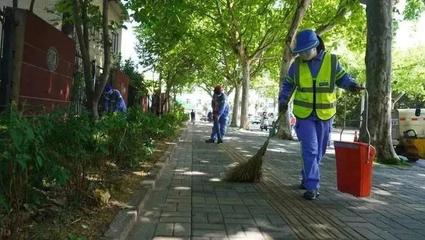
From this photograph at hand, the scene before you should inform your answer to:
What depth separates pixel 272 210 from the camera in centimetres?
656

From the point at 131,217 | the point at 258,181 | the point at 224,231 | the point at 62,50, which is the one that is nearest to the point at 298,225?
the point at 224,231

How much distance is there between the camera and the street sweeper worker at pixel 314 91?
24.5 feet

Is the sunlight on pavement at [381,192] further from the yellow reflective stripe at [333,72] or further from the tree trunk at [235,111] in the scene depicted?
the tree trunk at [235,111]

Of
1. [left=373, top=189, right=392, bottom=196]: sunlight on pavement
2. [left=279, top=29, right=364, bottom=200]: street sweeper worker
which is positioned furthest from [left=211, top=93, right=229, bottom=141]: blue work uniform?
[left=279, top=29, right=364, bottom=200]: street sweeper worker

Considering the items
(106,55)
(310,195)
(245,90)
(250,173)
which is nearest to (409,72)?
(245,90)

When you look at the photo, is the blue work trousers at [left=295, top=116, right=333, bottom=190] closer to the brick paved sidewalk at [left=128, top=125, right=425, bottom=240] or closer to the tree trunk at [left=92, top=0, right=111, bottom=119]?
the brick paved sidewalk at [left=128, top=125, right=425, bottom=240]

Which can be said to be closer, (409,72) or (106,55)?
(106,55)

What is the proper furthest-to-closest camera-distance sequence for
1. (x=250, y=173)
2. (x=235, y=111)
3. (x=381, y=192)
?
(x=235, y=111), (x=250, y=173), (x=381, y=192)

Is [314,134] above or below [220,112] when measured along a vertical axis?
below

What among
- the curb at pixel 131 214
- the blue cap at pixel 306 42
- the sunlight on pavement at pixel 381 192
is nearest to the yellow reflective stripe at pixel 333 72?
the blue cap at pixel 306 42

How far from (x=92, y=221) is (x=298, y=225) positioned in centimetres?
198

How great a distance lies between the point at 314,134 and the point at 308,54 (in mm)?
1011

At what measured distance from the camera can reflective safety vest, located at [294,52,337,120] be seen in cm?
754

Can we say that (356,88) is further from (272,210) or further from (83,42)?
(83,42)
